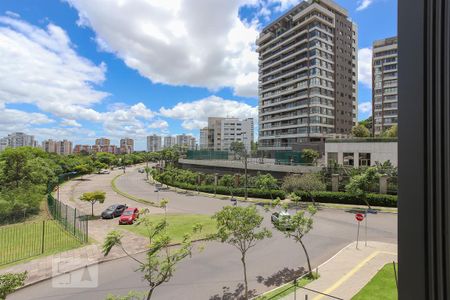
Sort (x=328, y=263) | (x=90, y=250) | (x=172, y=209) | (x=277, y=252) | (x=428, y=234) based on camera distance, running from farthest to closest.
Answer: (x=172, y=209)
(x=90, y=250)
(x=277, y=252)
(x=328, y=263)
(x=428, y=234)

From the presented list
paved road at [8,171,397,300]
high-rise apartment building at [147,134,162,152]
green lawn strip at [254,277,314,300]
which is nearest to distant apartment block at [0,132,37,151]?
high-rise apartment building at [147,134,162,152]

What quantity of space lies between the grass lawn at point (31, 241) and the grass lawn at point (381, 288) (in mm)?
14411

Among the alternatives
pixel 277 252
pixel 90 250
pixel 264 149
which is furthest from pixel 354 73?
pixel 90 250

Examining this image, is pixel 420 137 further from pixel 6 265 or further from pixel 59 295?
pixel 6 265

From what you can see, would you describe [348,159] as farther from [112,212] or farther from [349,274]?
[112,212]

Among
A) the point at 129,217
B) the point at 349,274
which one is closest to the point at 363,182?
the point at 349,274

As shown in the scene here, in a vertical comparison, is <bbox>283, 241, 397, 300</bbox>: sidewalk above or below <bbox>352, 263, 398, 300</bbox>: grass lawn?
below

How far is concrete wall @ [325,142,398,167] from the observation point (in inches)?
1106

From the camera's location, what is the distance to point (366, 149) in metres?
30.7

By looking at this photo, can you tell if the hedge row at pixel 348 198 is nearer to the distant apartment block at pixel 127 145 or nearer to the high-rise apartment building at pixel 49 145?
the high-rise apartment building at pixel 49 145

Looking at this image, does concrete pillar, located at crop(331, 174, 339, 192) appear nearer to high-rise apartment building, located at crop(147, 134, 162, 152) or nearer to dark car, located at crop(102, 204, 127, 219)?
dark car, located at crop(102, 204, 127, 219)

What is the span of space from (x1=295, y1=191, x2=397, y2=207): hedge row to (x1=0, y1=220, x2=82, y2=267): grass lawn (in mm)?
21128

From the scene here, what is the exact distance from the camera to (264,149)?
212ft

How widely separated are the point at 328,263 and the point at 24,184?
96.7 feet
